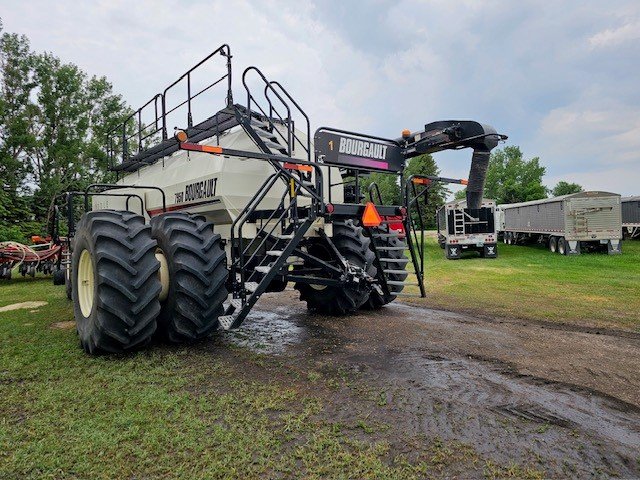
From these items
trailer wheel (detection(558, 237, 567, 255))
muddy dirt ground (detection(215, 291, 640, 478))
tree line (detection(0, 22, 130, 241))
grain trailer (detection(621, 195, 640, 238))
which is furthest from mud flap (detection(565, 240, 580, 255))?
tree line (detection(0, 22, 130, 241))

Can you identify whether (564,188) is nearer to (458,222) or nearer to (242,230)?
(458,222)

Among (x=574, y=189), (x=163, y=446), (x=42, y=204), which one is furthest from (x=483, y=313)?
(x=574, y=189)

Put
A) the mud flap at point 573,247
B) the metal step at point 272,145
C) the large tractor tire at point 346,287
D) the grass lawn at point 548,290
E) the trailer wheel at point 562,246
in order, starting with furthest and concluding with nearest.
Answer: the trailer wheel at point 562,246 → the mud flap at point 573,247 → the grass lawn at point 548,290 → the large tractor tire at point 346,287 → the metal step at point 272,145

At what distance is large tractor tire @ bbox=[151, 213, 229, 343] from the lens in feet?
15.1

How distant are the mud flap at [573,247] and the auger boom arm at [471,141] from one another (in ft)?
52.8

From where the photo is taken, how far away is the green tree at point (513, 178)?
246 ft

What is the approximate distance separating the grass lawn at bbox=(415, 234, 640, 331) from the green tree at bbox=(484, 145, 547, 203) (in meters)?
63.6

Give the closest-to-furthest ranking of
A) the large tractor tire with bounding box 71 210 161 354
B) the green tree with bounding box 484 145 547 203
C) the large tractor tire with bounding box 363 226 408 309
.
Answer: the large tractor tire with bounding box 71 210 161 354, the large tractor tire with bounding box 363 226 408 309, the green tree with bounding box 484 145 547 203

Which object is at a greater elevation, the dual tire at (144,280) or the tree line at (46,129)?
the tree line at (46,129)

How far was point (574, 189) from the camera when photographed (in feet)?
261

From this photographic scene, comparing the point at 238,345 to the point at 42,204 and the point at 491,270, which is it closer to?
the point at 491,270

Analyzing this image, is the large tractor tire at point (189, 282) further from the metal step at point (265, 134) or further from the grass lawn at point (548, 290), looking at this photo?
the grass lawn at point (548, 290)

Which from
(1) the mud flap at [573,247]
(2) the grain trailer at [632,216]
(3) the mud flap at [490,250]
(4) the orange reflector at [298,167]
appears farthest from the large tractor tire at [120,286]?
(2) the grain trailer at [632,216]

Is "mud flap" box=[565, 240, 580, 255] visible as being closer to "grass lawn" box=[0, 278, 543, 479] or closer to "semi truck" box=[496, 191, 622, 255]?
"semi truck" box=[496, 191, 622, 255]
